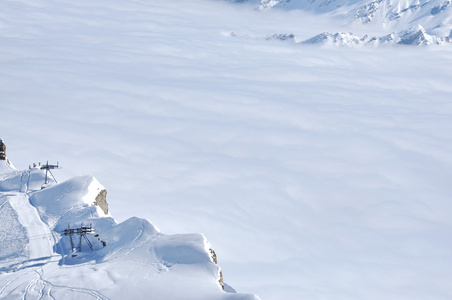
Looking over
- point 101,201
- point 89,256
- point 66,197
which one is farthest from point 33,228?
point 101,201

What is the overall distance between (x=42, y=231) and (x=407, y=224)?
10705 centimetres

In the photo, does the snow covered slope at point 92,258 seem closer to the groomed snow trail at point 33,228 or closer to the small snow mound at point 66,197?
the groomed snow trail at point 33,228

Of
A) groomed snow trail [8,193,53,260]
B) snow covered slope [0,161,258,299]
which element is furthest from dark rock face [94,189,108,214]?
groomed snow trail [8,193,53,260]

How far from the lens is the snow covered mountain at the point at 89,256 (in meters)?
35.3

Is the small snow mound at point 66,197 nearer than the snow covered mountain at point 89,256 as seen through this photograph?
No

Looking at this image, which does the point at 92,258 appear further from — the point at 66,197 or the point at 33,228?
the point at 66,197

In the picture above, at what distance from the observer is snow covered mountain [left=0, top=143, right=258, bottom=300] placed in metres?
35.3

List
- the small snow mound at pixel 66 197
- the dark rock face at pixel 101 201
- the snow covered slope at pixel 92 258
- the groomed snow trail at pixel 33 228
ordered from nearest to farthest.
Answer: the snow covered slope at pixel 92 258 < the groomed snow trail at pixel 33 228 < the small snow mound at pixel 66 197 < the dark rock face at pixel 101 201

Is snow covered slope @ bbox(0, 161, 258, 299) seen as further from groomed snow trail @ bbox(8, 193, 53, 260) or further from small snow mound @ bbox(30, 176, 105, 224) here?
small snow mound @ bbox(30, 176, 105, 224)

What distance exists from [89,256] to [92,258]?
600mm

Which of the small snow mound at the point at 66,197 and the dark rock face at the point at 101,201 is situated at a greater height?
the small snow mound at the point at 66,197

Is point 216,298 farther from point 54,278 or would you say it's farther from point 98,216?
point 98,216

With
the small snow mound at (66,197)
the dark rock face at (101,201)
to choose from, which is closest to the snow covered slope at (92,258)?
the small snow mound at (66,197)

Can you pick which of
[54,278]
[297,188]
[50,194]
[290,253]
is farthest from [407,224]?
[54,278]
